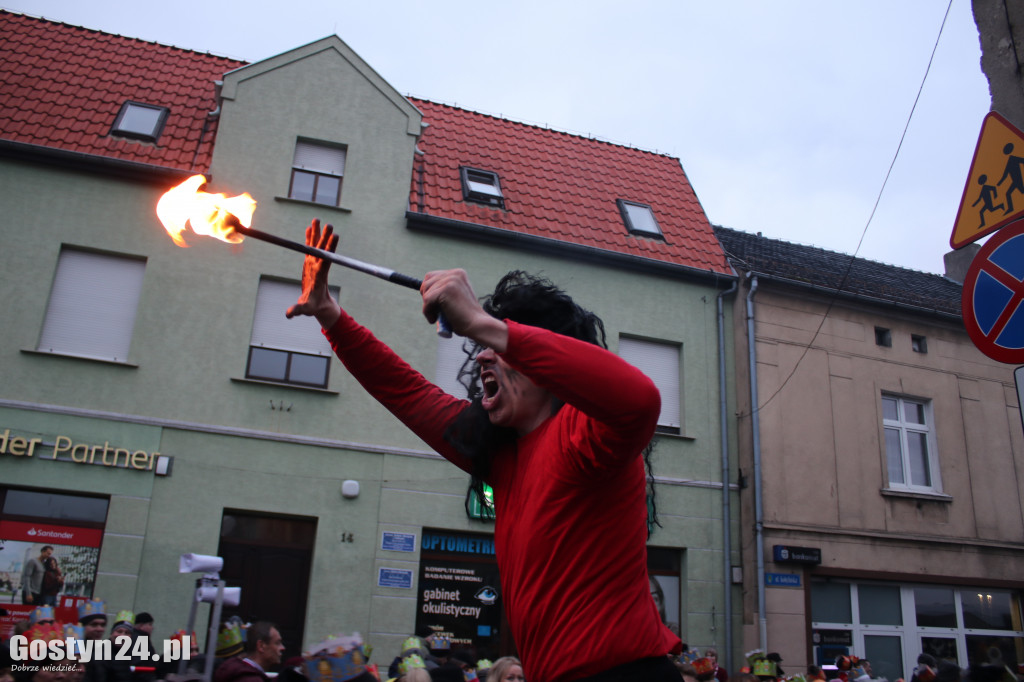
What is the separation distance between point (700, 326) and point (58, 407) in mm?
10169

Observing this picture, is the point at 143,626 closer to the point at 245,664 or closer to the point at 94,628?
the point at 94,628

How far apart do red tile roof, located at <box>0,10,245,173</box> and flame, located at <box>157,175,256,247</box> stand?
10.4m

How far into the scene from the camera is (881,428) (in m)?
15.2

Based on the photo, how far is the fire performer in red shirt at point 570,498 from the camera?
1.80 metres

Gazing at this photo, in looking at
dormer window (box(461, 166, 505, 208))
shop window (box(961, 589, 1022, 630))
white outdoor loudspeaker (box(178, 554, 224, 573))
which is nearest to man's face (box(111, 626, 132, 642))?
white outdoor loudspeaker (box(178, 554, 224, 573))

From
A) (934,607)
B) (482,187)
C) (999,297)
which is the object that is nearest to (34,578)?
(482,187)

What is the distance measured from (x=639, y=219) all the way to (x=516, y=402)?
14.0 metres

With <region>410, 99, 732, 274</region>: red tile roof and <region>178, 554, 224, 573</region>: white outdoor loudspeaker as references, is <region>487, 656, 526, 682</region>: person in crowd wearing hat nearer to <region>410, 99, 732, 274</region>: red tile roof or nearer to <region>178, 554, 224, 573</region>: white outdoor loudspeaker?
<region>178, 554, 224, 573</region>: white outdoor loudspeaker

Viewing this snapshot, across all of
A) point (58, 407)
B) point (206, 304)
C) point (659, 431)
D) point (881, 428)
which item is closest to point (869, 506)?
point (881, 428)

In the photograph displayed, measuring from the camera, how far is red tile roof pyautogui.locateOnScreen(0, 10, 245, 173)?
41.2ft

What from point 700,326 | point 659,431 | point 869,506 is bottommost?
point 869,506

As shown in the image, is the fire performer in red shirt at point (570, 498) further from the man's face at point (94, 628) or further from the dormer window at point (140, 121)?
the dormer window at point (140, 121)

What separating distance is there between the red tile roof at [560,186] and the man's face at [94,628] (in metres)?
7.76

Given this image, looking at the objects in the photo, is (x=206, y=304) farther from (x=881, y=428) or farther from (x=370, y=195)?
(x=881, y=428)
